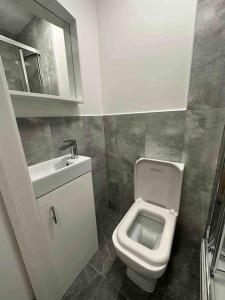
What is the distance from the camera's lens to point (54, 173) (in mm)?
784

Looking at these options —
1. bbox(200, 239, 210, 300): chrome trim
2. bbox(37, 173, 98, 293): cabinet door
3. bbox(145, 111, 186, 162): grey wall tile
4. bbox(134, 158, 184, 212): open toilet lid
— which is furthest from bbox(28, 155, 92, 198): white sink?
bbox(200, 239, 210, 300): chrome trim

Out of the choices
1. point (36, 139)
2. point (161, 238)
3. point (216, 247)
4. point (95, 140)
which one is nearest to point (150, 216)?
point (161, 238)

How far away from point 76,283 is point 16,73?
160 centimetres

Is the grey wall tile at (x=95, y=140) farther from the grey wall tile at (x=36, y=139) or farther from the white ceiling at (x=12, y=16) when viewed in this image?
the white ceiling at (x=12, y=16)

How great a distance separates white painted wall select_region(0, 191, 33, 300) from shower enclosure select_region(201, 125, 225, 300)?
1.09m

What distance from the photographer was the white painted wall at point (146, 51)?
0.95 metres

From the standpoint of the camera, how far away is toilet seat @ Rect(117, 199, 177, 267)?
2.58 feet

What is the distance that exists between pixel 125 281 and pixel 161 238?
0.48 m

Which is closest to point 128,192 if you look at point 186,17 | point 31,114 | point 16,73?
point 31,114

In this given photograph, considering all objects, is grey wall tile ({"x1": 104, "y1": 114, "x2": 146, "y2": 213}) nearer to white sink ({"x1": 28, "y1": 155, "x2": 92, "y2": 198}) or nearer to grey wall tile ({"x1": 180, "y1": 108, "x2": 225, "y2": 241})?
grey wall tile ({"x1": 180, "y1": 108, "x2": 225, "y2": 241})

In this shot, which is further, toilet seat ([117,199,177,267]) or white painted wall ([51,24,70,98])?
white painted wall ([51,24,70,98])

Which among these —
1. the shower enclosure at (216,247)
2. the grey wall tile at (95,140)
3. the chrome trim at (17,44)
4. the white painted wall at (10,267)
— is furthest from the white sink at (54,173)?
the shower enclosure at (216,247)

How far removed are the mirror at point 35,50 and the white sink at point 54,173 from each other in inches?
21.5

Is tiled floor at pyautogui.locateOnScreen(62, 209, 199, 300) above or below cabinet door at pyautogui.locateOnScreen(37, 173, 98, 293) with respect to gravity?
below
